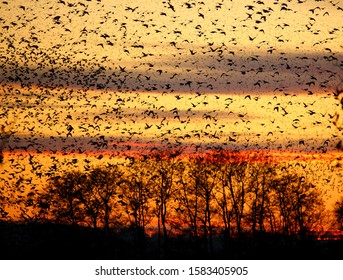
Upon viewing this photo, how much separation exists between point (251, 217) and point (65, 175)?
747 inches

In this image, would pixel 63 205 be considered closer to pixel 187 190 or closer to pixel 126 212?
pixel 126 212

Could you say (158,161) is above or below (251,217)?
above

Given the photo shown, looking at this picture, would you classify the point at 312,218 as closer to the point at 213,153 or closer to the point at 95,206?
the point at 213,153

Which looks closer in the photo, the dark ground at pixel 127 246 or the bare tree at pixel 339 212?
the dark ground at pixel 127 246

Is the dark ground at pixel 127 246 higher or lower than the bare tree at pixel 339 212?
lower

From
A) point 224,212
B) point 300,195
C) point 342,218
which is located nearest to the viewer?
point 224,212

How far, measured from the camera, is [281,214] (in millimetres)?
90312

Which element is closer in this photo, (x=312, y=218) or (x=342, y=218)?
(x=312, y=218)

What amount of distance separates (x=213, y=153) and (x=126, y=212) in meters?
10.8

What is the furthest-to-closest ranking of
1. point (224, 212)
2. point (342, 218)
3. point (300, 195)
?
point (342, 218), point (300, 195), point (224, 212)

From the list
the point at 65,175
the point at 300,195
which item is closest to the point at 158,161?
the point at 65,175

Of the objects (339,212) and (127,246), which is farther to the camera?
(339,212)

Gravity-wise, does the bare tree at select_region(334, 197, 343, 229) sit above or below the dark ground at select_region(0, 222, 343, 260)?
above

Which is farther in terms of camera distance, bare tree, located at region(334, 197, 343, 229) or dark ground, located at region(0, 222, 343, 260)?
bare tree, located at region(334, 197, 343, 229)
